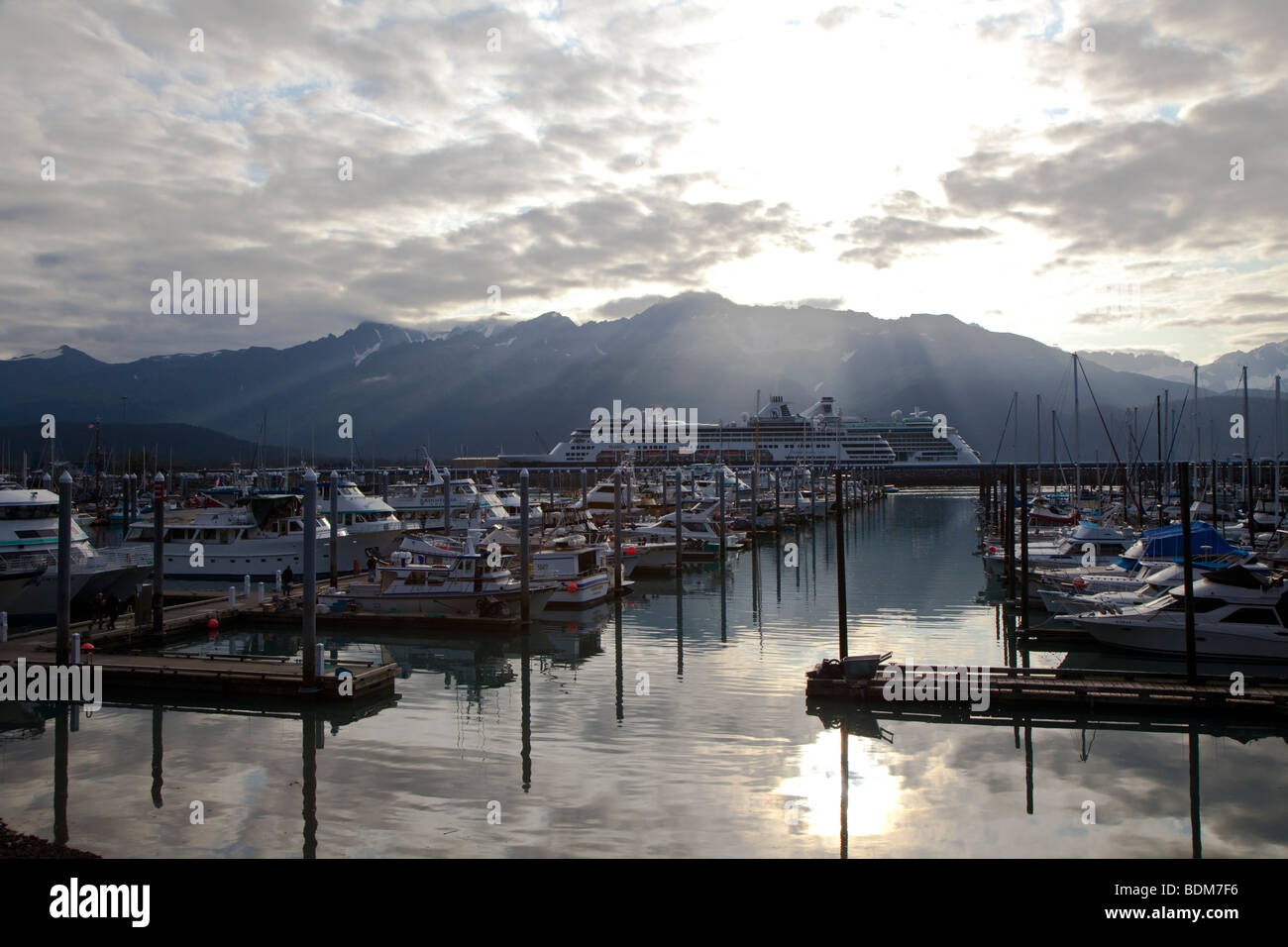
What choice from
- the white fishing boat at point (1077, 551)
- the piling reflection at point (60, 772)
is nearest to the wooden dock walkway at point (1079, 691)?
the piling reflection at point (60, 772)

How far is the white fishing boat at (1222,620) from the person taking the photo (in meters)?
19.1

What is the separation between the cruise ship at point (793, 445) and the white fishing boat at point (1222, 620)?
336 ft

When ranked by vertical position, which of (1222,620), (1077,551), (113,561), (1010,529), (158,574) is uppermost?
(1010,529)

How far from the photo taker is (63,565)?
17906 millimetres

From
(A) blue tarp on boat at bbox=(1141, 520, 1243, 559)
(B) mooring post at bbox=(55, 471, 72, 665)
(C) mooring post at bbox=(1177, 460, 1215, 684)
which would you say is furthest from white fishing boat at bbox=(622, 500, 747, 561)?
(B) mooring post at bbox=(55, 471, 72, 665)

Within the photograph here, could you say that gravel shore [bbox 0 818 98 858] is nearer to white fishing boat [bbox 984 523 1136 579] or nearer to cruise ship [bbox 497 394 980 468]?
white fishing boat [bbox 984 523 1136 579]

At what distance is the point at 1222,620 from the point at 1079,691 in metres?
5.62

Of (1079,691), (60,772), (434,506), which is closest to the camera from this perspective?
(60,772)

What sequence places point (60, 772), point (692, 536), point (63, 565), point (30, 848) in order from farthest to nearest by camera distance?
point (692, 536) → point (63, 565) → point (60, 772) → point (30, 848)

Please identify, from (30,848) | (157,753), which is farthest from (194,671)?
(30,848)

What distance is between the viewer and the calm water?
36.4ft

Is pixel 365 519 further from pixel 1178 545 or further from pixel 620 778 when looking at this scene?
pixel 1178 545

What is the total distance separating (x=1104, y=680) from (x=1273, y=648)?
5.07 meters

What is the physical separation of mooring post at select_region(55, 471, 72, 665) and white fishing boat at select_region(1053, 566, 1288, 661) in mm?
22388
